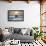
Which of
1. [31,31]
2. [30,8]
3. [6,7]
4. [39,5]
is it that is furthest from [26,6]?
[31,31]

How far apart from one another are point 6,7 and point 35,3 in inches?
67.2

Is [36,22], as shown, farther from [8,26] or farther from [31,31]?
[8,26]

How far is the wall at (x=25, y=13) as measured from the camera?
6258mm

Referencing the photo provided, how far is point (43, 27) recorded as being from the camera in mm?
6195

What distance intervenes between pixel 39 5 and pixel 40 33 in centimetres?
165

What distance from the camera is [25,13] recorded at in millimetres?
6289

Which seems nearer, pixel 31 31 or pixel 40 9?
pixel 31 31

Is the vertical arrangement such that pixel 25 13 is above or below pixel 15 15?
above

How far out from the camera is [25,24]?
6309 mm

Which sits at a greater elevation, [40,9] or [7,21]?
[40,9]

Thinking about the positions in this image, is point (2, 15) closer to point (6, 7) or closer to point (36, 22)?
point (6, 7)

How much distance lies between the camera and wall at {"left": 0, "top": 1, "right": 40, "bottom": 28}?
20.5 ft

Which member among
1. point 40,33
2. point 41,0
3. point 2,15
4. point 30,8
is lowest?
point 40,33

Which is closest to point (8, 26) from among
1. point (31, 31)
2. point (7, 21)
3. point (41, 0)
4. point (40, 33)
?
point (7, 21)
